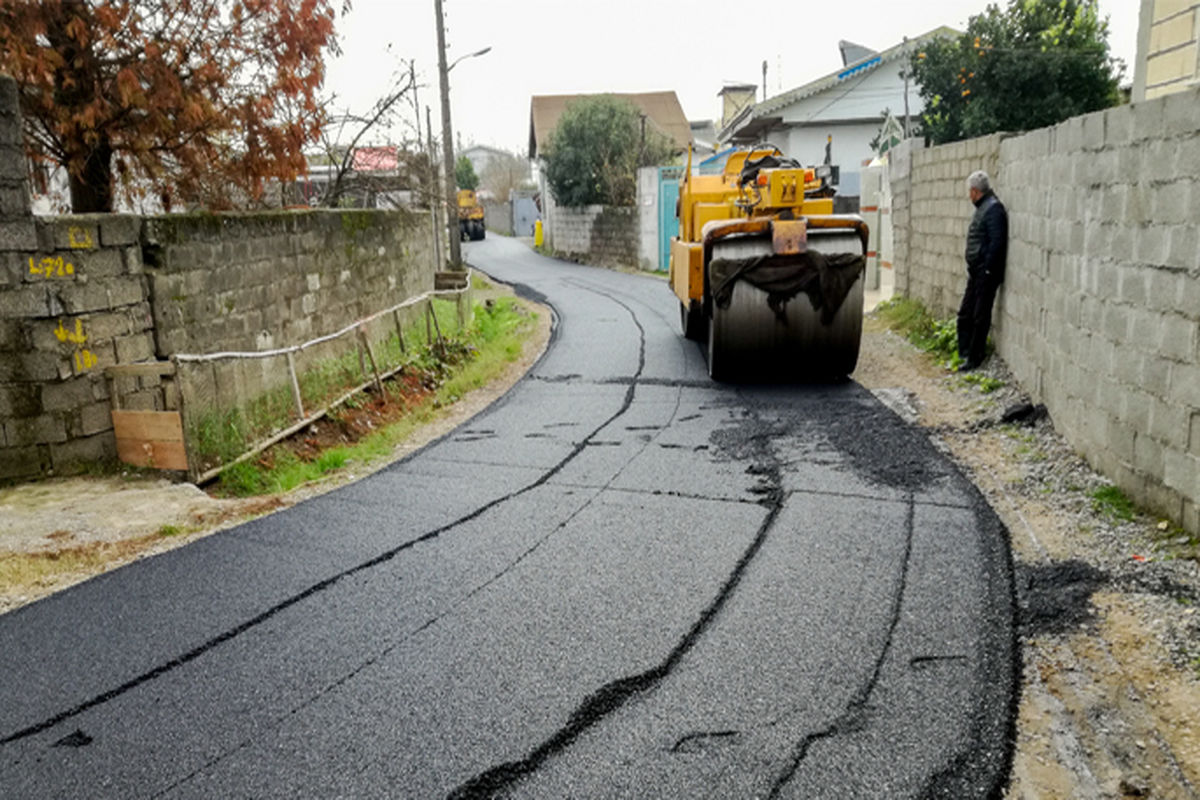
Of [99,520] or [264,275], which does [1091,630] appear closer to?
[99,520]

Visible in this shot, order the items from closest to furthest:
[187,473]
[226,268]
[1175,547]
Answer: [1175,547] < [187,473] < [226,268]

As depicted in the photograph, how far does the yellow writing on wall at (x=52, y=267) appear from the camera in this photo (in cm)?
626

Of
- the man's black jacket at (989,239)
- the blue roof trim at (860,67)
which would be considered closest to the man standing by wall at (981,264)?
the man's black jacket at (989,239)

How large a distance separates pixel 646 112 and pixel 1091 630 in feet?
166

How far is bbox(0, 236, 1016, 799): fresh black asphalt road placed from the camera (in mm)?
3098

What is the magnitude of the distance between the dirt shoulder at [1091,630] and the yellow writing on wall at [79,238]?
608 centimetres

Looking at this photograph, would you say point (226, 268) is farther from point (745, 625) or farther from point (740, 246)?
point (745, 625)

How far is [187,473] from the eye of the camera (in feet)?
21.9

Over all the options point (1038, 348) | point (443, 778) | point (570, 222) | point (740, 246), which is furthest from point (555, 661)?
point (570, 222)

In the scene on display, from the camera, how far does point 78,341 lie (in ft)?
21.5

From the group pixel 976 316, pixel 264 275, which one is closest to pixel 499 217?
pixel 264 275

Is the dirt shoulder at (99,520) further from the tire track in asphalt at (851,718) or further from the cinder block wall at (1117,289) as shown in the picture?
the cinder block wall at (1117,289)

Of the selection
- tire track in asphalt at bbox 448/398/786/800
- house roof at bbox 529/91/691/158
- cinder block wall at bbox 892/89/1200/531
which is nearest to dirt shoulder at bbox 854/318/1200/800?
cinder block wall at bbox 892/89/1200/531

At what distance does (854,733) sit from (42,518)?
4908mm
